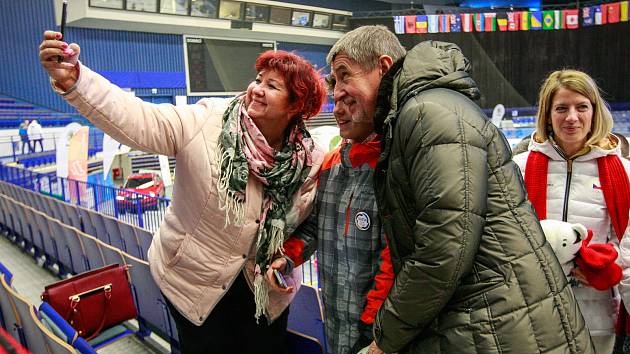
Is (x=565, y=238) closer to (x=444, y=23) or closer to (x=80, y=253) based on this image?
(x=80, y=253)

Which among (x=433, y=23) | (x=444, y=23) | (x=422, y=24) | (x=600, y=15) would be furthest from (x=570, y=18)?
(x=422, y=24)

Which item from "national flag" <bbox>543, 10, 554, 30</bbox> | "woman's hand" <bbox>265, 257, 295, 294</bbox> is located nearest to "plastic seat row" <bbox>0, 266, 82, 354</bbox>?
"woman's hand" <bbox>265, 257, 295, 294</bbox>

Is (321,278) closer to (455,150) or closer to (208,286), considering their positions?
(208,286)

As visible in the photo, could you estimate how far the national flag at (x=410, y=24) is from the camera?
1568 cm

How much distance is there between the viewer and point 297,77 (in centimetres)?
161

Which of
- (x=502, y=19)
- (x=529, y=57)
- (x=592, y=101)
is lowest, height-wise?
(x=592, y=101)

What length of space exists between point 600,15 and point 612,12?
34 cm

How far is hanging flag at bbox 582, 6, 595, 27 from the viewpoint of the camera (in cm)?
1530

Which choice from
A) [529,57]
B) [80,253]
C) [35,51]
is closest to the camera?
[80,253]

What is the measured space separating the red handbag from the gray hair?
6.39 feet

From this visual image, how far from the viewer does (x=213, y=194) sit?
5.09 ft

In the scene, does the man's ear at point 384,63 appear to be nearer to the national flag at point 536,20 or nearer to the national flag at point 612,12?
the national flag at point 536,20

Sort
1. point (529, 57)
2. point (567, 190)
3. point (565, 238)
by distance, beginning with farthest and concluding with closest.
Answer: point (529, 57)
point (567, 190)
point (565, 238)

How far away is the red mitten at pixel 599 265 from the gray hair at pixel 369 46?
0.93m
